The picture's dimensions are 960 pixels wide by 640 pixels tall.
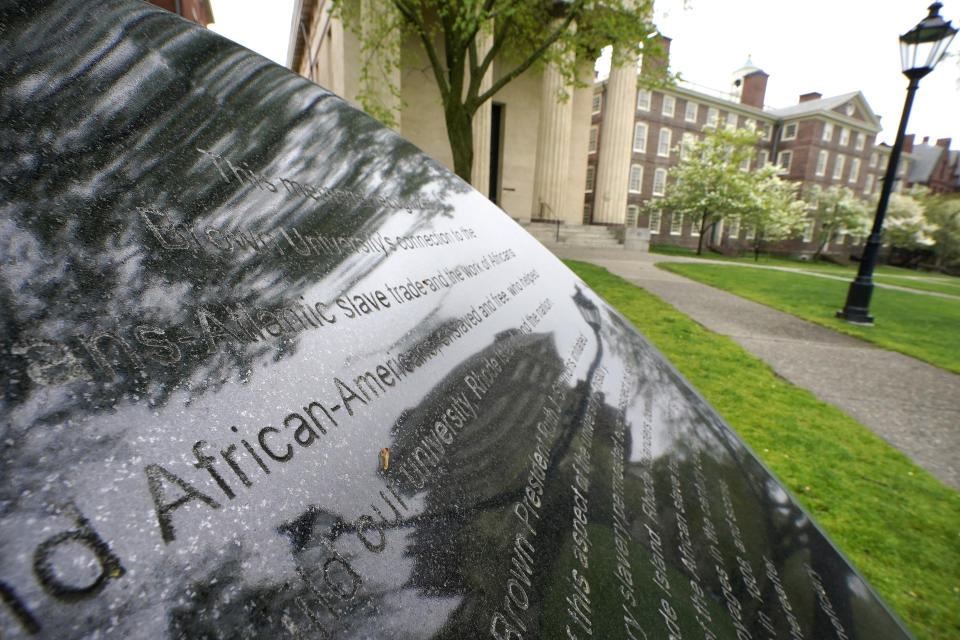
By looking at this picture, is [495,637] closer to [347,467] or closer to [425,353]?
[347,467]

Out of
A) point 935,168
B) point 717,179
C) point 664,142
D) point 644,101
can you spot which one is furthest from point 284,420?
point 935,168

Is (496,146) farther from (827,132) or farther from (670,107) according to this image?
(827,132)

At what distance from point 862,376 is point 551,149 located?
54.7ft

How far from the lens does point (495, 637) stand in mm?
786

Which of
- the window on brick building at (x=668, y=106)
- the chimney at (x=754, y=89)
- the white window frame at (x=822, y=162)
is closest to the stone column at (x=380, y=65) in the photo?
the window on brick building at (x=668, y=106)

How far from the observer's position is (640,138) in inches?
1702

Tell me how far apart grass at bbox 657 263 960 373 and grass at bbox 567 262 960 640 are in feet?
10.8

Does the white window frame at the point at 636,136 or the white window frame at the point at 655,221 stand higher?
the white window frame at the point at 636,136

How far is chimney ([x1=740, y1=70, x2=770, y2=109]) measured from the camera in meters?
49.4

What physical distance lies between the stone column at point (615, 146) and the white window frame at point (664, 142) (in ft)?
81.2

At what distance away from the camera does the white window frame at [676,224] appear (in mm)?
43500

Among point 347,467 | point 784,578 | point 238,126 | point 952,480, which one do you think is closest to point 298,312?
point 347,467

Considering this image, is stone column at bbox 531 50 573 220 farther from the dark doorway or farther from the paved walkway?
the paved walkway

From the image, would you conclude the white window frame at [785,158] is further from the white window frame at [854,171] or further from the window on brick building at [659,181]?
the window on brick building at [659,181]
